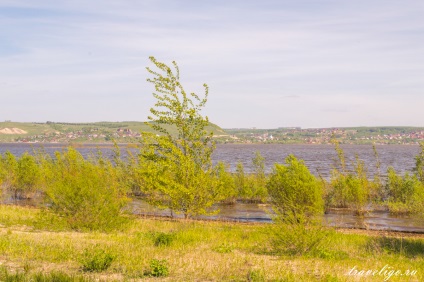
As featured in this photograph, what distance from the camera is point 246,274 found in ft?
34.7

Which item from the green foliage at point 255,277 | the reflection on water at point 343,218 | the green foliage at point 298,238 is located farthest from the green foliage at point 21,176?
the green foliage at point 255,277

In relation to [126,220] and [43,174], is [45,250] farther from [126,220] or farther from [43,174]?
[43,174]

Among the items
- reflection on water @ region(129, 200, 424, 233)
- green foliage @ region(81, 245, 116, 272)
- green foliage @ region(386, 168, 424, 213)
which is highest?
green foliage @ region(81, 245, 116, 272)

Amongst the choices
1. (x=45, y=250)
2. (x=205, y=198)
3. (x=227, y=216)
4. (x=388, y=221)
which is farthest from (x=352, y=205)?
(x=45, y=250)

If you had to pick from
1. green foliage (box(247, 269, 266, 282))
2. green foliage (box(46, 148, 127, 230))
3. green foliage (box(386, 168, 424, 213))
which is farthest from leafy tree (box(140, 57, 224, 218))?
green foliage (box(386, 168, 424, 213))

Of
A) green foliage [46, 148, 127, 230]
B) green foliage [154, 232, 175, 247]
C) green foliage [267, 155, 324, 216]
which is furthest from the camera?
green foliage [267, 155, 324, 216]

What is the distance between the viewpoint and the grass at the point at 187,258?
408 inches

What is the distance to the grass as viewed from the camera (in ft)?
34.0

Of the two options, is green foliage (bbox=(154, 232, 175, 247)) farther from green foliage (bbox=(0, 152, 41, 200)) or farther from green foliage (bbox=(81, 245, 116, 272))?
green foliage (bbox=(0, 152, 41, 200))

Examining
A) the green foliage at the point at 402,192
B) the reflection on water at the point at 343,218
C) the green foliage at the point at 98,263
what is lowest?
the reflection on water at the point at 343,218

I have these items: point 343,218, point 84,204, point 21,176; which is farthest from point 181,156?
point 21,176

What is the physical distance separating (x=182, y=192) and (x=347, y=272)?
465 inches

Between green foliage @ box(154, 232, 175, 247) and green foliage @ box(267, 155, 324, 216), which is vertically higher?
green foliage @ box(267, 155, 324, 216)

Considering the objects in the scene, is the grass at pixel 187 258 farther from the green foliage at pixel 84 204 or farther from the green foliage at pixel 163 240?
the green foliage at pixel 84 204
